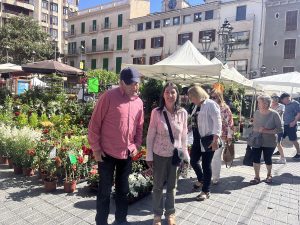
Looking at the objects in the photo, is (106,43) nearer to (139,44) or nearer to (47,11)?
(139,44)

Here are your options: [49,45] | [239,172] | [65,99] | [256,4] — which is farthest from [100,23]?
[239,172]

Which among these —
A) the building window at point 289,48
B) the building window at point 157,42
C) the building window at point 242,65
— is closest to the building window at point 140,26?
the building window at point 157,42

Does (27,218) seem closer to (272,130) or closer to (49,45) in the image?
(272,130)

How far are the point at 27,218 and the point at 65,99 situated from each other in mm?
8064

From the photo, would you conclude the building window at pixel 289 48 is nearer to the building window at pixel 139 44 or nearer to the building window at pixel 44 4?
the building window at pixel 139 44

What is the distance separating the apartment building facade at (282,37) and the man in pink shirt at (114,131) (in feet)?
90.8

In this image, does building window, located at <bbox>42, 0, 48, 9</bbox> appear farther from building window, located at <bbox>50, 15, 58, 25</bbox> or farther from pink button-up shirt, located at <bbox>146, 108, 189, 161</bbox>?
pink button-up shirt, located at <bbox>146, 108, 189, 161</bbox>

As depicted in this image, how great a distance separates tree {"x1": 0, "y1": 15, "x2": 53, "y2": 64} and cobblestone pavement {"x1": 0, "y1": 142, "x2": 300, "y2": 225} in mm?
27669

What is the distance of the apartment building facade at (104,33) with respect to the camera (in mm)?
40625

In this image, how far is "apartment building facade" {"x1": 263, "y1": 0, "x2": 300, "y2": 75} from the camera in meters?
28.5

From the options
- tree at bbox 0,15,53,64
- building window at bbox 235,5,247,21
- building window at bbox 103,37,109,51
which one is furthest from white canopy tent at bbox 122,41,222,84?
building window at bbox 103,37,109,51

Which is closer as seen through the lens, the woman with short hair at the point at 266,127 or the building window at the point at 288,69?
the woman with short hair at the point at 266,127

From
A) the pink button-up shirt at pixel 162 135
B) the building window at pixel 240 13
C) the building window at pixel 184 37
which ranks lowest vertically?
the pink button-up shirt at pixel 162 135

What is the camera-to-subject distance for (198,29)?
33375mm
